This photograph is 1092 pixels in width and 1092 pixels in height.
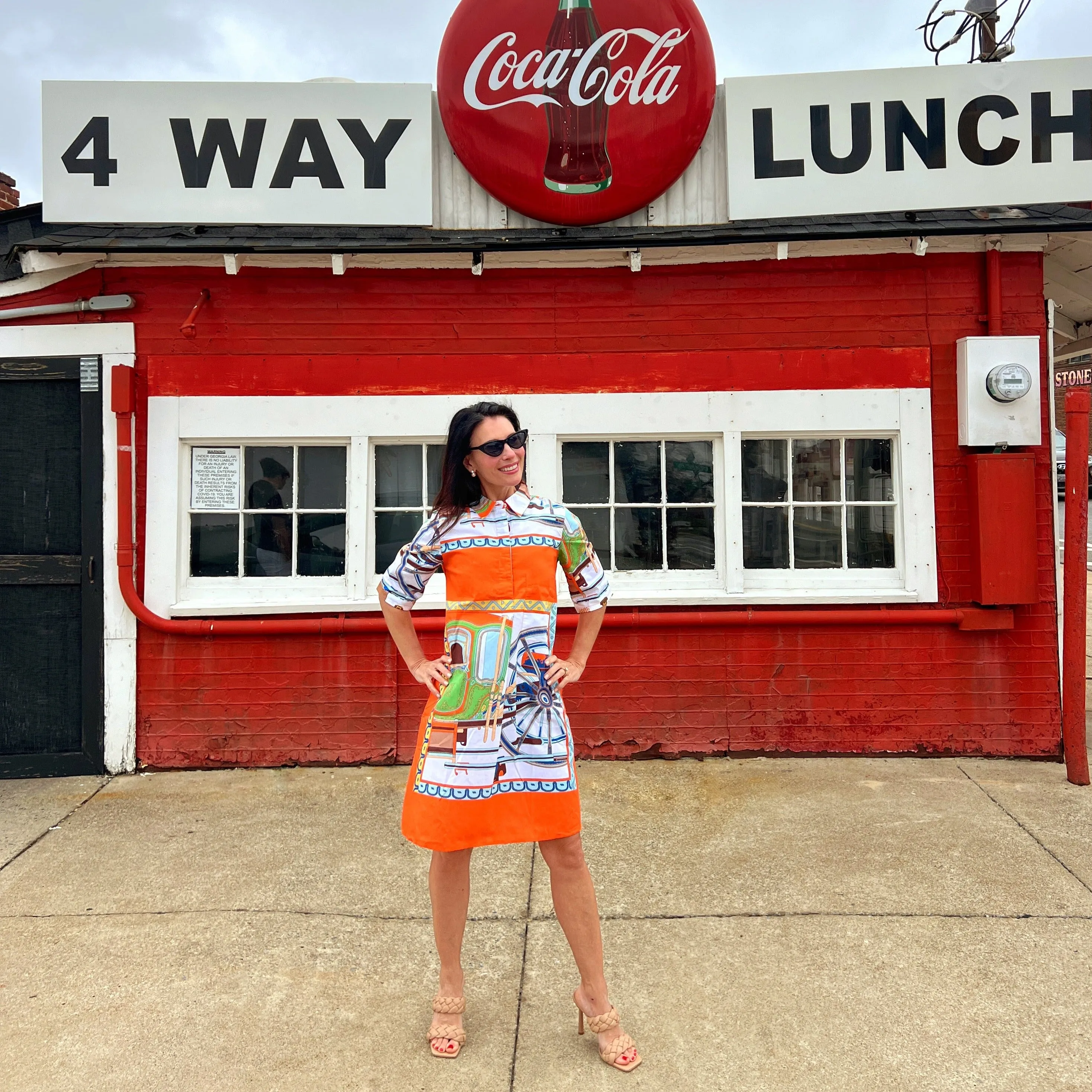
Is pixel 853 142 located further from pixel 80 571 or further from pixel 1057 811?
pixel 80 571

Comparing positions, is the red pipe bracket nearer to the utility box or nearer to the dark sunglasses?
the dark sunglasses

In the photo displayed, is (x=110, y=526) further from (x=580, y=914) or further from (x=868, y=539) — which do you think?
(x=868, y=539)

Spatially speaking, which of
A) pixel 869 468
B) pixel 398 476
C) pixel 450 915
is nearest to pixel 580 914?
pixel 450 915

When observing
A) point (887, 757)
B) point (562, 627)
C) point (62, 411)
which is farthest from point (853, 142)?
point (62, 411)

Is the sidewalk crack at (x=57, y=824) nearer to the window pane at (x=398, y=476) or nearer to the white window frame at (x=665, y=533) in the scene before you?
the window pane at (x=398, y=476)

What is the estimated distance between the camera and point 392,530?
16.3 feet

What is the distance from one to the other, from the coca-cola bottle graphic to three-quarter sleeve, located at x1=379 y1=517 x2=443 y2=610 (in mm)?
2961

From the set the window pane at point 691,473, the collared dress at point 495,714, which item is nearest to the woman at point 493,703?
the collared dress at point 495,714

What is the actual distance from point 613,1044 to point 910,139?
182 inches

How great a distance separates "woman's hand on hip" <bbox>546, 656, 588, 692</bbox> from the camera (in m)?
2.33

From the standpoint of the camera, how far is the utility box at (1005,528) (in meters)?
4.68

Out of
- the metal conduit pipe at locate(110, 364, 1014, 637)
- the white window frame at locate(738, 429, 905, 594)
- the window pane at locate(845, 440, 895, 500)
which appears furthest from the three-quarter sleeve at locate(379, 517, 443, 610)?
the window pane at locate(845, 440, 895, 500)

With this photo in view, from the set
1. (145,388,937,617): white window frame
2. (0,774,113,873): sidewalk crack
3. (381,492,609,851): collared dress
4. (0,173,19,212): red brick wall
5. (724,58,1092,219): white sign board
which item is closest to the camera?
(381,492,609,851): collared dress

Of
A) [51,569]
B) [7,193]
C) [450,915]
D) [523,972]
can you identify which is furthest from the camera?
[7,193]
